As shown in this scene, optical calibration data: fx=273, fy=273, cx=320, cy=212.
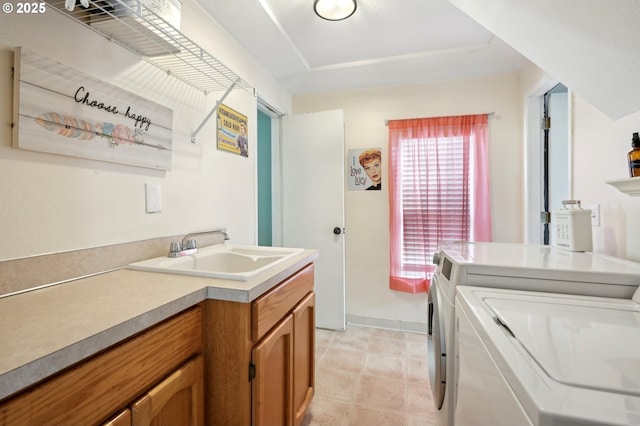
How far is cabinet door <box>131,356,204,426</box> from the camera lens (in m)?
0.67

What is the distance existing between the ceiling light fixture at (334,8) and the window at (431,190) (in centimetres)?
Result: 112

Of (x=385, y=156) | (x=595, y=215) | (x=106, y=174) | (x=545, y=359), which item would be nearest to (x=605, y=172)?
(x=595, y=215)

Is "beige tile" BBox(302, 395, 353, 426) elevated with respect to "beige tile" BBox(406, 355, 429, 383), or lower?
lower

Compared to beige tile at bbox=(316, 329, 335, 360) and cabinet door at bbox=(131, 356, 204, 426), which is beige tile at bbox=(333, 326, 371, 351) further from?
cabinet door at bbox=(131, 356, 204, 426)

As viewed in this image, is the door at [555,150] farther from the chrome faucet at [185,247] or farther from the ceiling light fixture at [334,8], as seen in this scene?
the chrome faucet at [185,247]

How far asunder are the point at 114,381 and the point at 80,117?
2.88 feet

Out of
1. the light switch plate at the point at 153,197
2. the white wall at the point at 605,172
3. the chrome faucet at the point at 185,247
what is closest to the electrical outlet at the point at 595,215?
the white wall at the point at 605,172

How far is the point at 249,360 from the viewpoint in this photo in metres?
0.90

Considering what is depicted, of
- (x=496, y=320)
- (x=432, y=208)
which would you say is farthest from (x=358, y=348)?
(x=496, y=320)

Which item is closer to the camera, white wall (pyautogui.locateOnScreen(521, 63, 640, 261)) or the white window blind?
white wall (pyautogui.locateOnScreen(521, 63, 640, 261))

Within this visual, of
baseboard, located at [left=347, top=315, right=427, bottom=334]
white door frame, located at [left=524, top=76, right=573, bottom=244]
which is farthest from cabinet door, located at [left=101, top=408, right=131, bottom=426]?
white door frame, located at [left=524, top=76, right=573, bottom=244]

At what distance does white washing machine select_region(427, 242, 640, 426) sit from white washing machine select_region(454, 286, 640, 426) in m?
0.06

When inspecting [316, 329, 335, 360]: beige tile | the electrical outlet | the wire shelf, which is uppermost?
the wire shelf

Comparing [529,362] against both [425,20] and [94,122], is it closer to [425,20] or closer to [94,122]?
[94,122]
